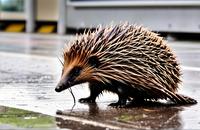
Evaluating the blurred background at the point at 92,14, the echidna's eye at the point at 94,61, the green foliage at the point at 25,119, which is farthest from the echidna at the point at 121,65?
the blurred background at the point at 92,14

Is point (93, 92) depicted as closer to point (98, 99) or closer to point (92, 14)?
point (98, 99)

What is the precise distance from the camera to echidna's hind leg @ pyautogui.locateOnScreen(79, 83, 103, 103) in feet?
25.6

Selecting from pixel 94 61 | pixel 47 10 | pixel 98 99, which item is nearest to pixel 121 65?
pixel 94 61

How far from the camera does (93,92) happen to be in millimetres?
8039

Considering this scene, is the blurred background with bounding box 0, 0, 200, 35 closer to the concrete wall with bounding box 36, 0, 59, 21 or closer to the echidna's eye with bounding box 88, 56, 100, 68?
the concrete wall with bounding box 36, 0, 59, 21

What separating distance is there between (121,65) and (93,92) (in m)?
0.71

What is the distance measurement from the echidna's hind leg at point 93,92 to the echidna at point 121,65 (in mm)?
23

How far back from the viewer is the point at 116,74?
7508 mm

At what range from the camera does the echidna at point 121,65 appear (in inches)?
296

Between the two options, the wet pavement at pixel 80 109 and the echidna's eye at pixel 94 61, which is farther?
the echidna's eye at pixel 94 61

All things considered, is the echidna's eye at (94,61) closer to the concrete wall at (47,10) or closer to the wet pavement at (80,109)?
the wet pavement at (80,109)

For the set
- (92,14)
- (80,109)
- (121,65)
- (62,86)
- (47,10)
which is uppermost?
(121,65)

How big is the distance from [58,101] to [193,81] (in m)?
3.53

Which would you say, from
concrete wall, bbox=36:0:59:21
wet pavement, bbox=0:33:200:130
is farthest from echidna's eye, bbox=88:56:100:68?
concrete wall, bbox=36:0:59:21
